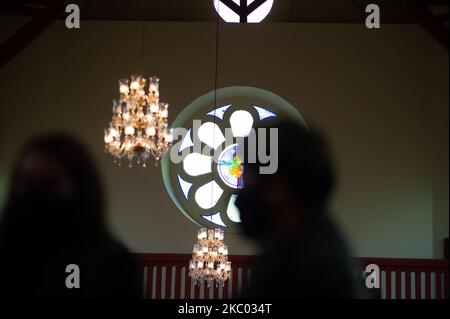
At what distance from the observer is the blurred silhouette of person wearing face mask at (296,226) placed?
6.36 ft

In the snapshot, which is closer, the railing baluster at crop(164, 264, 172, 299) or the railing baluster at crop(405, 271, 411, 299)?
the railing baluster at crop(405, 271, 411, 299)

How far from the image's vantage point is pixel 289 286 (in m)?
1.98

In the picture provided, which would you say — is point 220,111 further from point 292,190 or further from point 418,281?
point 292,190

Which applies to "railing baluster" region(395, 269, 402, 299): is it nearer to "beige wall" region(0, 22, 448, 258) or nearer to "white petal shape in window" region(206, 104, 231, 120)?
"beige wall" region(0, 22, 448, 258)

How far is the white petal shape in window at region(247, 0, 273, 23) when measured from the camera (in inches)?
441

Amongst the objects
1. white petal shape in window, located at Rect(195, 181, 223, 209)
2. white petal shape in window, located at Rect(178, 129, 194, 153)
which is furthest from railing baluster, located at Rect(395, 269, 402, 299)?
white petal shape in window, located at Rect(178, 129, 194, 153)

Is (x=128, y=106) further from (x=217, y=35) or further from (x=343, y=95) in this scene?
(x=343, y=95)

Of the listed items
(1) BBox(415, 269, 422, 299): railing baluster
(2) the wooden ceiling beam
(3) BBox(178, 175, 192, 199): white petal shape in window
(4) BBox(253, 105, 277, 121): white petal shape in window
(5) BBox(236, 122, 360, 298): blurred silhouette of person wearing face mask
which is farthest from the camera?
(3) BBox(178, 175, 192, 199): white petal shape in window

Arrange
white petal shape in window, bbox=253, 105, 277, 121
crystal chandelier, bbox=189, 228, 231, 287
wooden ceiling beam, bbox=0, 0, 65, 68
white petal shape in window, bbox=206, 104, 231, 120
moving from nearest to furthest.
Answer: wooden ceiling beam, bbox=0, 0, 65, 68
crystal chandelier, bbox=189, 228, 231, 287
white petal shape in window, bbox=253, 105, 277, 121
white petal shape in window, bbox=206, 104, 231, 120

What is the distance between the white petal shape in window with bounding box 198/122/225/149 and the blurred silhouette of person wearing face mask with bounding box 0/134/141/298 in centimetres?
846

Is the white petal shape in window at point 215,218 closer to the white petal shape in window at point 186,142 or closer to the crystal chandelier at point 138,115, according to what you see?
the white petal shape in window at point 186,142
